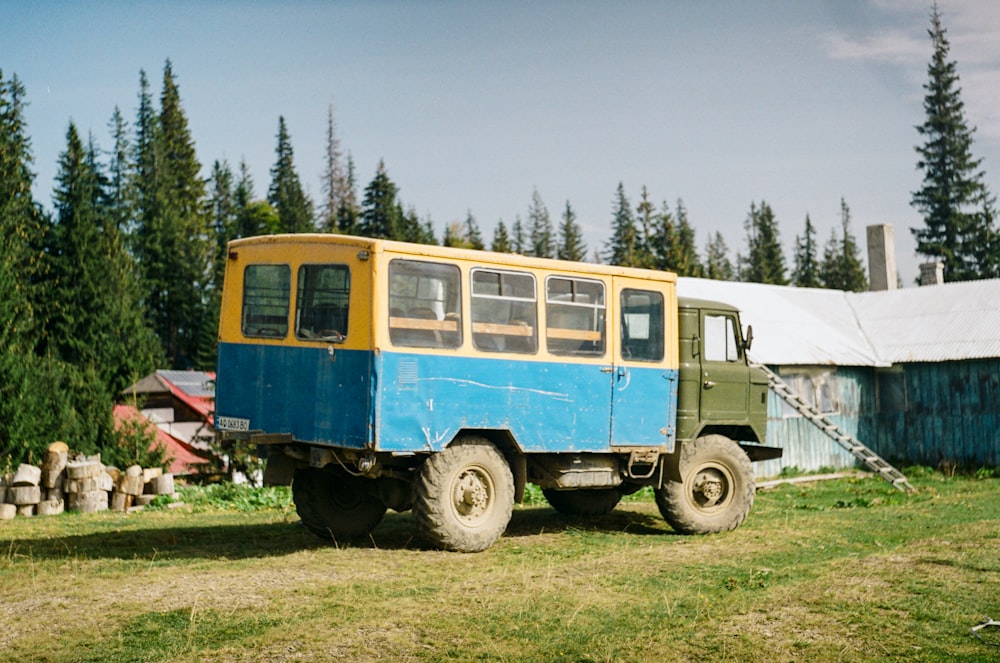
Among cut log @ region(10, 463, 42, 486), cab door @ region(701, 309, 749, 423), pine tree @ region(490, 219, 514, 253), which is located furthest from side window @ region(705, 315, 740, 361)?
pine tree @ region(490, 219, 514, 253)

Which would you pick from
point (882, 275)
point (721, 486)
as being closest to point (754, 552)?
point (721, 486)

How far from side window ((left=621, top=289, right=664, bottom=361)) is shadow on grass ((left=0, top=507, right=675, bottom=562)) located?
2434mm

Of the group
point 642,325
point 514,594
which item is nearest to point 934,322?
point 642,325

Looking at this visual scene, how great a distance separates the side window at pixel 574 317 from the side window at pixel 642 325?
1.28 feet

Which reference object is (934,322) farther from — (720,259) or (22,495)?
(720,259)

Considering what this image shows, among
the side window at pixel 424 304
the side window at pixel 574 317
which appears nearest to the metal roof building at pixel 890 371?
the side window at pixel 574 317

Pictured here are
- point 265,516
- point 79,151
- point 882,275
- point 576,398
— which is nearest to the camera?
point 576,398

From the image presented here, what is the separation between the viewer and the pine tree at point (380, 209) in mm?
80875

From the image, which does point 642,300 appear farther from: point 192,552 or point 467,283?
point 192,552

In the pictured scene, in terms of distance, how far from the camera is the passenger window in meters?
11.7

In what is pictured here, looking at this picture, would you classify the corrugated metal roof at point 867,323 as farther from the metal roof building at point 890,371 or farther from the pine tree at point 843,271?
the pine tree at point 843,271

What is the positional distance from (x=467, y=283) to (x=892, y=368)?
65.5ft

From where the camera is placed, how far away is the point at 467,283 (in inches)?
454

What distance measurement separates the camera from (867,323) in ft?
99.9
